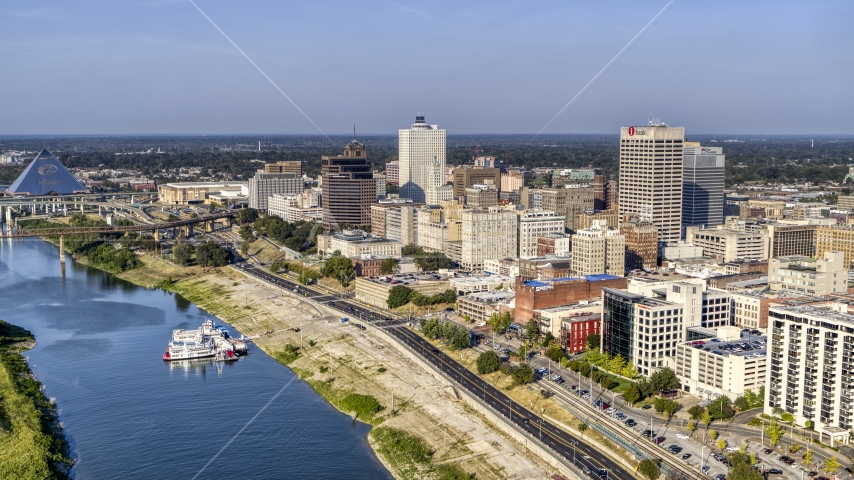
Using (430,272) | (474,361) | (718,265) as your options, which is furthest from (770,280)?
(430,272)

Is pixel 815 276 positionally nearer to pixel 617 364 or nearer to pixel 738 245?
pixel 617 364

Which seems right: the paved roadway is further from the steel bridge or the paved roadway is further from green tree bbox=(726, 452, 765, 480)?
the steel bridge

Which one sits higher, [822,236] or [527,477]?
[822,236]

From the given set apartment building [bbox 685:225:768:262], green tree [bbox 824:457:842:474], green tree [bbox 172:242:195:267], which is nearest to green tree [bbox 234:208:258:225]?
green tree [bbox 172:242:195:267]

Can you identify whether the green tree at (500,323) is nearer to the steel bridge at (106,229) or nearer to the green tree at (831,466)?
the green tree at (831,466)

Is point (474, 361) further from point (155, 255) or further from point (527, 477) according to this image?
point (155, 255)

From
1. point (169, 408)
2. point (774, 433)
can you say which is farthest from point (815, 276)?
point (169, 408)
